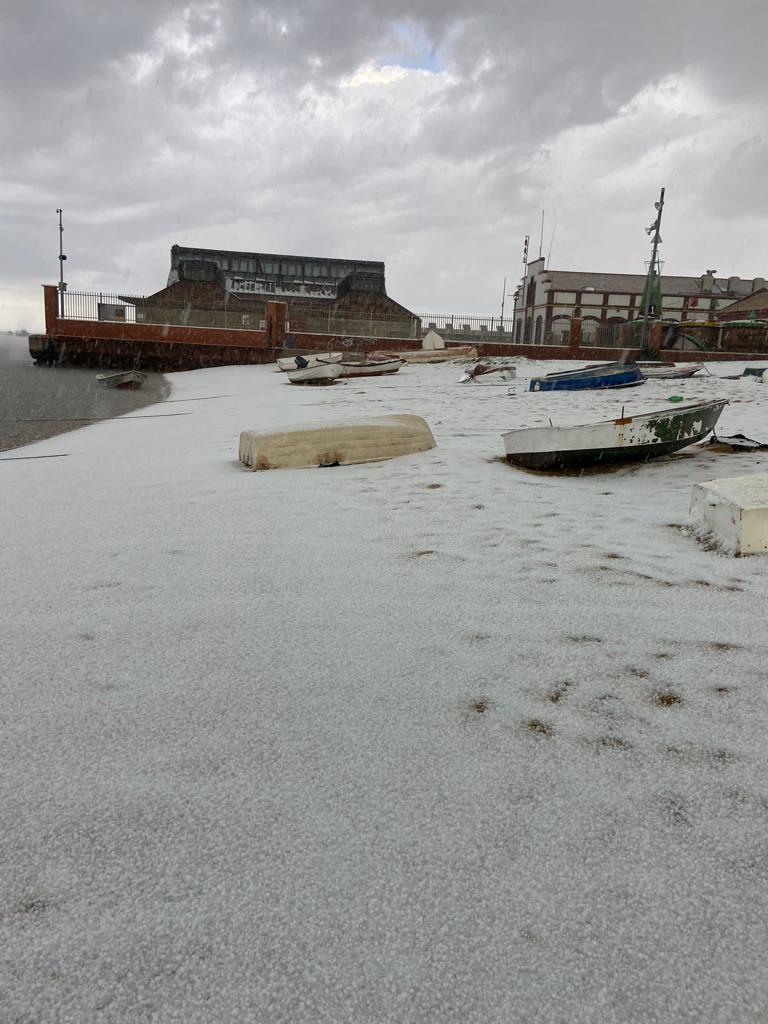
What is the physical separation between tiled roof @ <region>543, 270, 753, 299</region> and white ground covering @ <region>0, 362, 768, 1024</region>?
181 feet

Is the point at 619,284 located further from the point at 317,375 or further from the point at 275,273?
the point at 317,375

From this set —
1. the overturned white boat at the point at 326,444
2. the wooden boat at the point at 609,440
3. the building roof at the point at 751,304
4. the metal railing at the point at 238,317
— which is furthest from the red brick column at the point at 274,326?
the building roof at the point at 751,304

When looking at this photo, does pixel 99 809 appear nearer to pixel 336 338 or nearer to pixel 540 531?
pixel 540 531

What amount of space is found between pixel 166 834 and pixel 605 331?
102 feet

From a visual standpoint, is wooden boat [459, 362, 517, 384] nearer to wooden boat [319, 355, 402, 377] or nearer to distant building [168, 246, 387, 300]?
wooden boat [319, 355, 402, 377]

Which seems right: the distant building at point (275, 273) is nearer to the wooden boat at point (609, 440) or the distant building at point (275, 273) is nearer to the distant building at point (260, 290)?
the distant building at point (260, 290)

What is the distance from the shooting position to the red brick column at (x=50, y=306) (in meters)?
27.4

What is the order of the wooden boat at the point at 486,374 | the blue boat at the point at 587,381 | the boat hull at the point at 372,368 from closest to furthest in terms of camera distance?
1. the blue boat at the point at 587,381
2. the wooden boat at the point at 486,374
3. the boat hull at the point at 372,368

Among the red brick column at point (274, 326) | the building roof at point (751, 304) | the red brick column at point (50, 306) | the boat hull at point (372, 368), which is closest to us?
the boat hull at point (372, 368)

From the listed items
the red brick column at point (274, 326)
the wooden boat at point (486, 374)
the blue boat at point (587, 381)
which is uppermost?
the red brick column at point (274, 326)

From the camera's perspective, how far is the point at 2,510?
13.9 ft

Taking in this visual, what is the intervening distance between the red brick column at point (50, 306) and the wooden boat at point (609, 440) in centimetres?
2738

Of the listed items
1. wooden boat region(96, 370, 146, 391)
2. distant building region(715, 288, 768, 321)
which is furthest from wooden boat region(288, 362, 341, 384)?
distant building region(715, 288, 768, 321)

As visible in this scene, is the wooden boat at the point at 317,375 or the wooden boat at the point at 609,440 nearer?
the wooden boat at the point at 609,440
